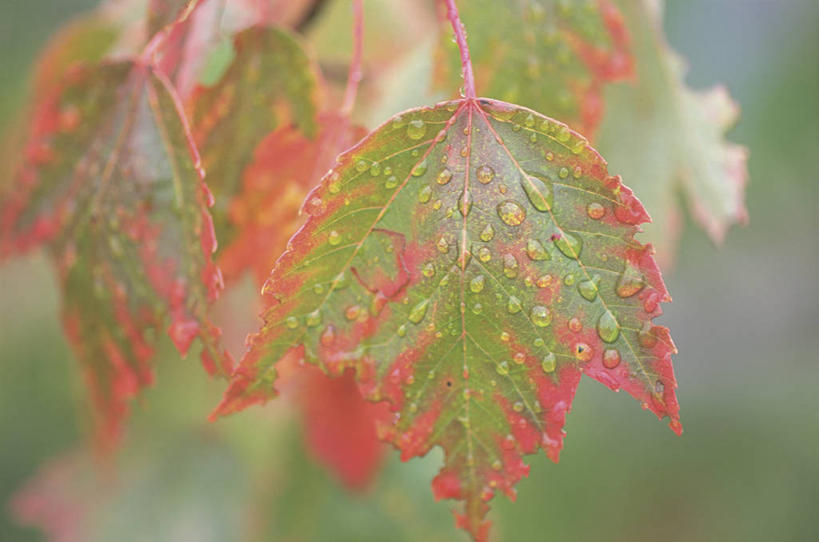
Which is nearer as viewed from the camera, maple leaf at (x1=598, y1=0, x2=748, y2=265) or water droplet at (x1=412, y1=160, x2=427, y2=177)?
water droplet at (x1=412, y1=160, x2=427, y2=177)

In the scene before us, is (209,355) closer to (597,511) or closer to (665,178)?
(665,178)

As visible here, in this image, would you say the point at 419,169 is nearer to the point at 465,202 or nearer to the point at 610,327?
the point at 465,202

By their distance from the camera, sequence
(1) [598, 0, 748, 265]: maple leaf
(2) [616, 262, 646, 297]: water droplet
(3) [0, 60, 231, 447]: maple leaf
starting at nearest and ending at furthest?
(2) [616, 262, 646, 297]: water droplet → (3) [0, 60, 231, 447]: maple leaf → (1) [598, 0, 748, 265]: maple leaf

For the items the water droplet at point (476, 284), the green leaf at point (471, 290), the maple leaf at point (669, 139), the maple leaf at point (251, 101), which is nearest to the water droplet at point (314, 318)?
the green leaf at point (471, 290)

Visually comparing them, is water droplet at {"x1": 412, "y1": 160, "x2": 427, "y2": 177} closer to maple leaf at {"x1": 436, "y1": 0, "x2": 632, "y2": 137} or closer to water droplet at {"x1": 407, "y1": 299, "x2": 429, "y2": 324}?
water droplet at {"x1": 407, "y1": 299, "x2": 429, "y2": 324}

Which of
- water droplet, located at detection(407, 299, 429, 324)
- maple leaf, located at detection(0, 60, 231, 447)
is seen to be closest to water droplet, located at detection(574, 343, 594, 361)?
water droplet, located at detection(407, 299, 429, 324)

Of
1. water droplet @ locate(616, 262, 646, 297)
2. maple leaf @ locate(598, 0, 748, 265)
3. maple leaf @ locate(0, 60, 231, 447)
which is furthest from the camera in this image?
maple leaf @ locate(598, 0, 748, 265)

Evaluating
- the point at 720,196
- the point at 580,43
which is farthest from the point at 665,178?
the point at 580,43
